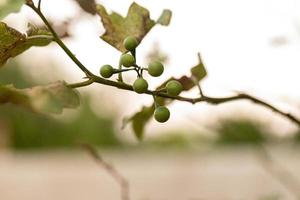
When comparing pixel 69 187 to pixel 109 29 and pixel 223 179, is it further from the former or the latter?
pixel 109 29

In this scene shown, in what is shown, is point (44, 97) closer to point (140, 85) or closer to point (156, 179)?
point (140, 85)

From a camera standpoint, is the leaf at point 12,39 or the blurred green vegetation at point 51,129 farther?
the blurred green vegetation at point 51,129

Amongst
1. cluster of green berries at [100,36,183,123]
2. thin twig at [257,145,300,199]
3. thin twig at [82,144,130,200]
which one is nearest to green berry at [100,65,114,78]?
cluster of green berries at [100,36,183,123]

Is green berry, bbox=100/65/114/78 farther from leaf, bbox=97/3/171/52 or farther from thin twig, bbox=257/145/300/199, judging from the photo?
thin twig, bbox=257/145/300/199

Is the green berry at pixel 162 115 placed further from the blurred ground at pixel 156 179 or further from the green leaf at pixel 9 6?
the blurred ground at pixel 156 179

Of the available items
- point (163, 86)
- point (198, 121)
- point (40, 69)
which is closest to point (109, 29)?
point (163, 86)

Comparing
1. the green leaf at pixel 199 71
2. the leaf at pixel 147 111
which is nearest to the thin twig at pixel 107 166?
the leaf at pixel 147 111
